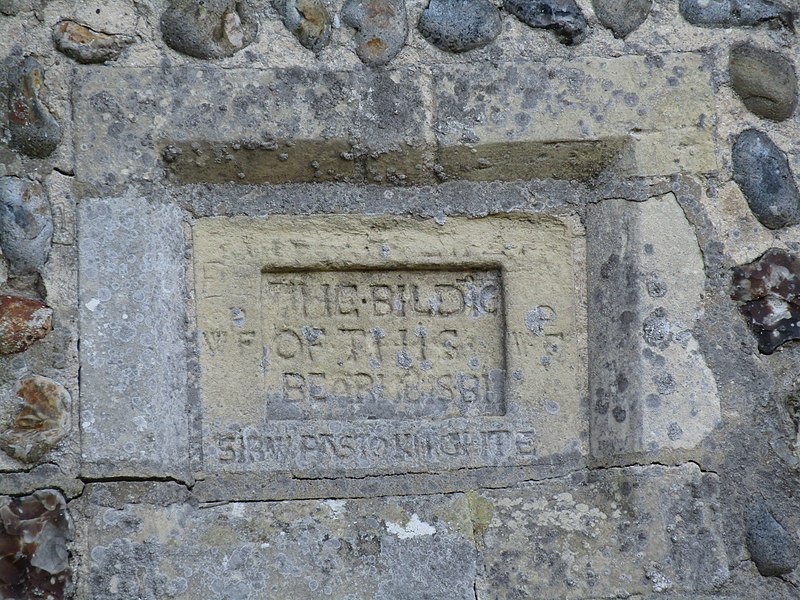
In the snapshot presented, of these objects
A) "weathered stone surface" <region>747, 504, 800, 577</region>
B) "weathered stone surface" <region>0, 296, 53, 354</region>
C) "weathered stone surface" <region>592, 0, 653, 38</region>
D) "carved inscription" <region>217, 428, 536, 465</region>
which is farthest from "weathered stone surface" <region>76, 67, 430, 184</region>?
"weathered stone surface" <region>747, 504, 800, 577</region>

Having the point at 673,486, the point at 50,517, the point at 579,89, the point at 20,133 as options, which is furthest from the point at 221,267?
the point at 673,486

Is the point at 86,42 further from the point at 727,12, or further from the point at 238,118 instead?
the point at 727,12

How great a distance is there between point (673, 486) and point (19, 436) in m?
1.20

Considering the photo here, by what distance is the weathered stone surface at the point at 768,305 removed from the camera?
179 cm

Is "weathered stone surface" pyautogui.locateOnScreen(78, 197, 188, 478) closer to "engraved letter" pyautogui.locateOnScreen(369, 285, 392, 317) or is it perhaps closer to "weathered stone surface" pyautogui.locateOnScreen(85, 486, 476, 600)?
"weathered stone surface" pyautogui.locateOnScreen(85, 486, 476, 600)

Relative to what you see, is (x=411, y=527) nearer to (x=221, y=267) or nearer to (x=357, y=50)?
(x=221, y=267)

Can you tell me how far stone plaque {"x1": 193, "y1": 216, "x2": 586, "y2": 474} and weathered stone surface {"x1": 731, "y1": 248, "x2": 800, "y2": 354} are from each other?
0.32 meters

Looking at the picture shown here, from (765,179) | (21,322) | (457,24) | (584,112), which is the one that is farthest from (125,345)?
(765,179)

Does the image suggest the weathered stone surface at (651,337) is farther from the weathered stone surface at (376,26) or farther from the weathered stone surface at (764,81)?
the weathered stone surface at (376,26)

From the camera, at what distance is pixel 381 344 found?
6.18ft

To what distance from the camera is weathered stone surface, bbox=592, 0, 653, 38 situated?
5.87 feet

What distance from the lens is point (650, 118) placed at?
5.85ft

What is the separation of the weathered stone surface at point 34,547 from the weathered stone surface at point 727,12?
1.49 m

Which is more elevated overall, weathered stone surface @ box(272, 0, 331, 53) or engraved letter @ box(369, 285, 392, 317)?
weathered stone surface @ box(272, 0, 331, 53)
